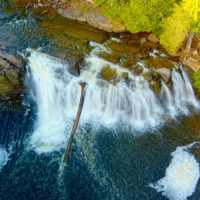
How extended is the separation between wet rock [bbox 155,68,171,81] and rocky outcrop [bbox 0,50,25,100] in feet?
37.4

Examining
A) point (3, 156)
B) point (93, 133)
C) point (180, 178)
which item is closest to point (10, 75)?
point (3, 156)

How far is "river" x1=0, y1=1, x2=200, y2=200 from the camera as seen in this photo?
12.3 metres

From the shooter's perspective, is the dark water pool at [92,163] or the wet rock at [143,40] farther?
the wet rock at [143,40]

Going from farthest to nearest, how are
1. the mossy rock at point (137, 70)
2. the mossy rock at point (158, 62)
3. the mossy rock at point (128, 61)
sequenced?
the mossy rock at point (158, 62) < the mossy rock at point (128, 61) < the mossy rock at point (137, 70)

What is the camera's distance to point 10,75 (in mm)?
15586

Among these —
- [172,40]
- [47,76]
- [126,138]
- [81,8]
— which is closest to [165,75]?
[172,40]

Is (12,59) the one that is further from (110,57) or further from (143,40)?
(143,40)

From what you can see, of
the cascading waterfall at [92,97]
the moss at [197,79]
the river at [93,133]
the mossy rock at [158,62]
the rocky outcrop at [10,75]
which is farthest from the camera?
the moss at [197,79]

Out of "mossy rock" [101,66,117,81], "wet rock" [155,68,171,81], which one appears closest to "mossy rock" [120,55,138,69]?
"mossy rock" [101,66,117,81]

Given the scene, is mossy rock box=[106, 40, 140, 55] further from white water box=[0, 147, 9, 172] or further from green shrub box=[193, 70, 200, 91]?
white water box=[0, 147, 9, 172]

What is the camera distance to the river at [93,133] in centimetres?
1230

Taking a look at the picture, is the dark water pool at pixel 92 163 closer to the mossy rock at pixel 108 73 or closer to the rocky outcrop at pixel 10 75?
the rocky outcrop at pixel 10 75

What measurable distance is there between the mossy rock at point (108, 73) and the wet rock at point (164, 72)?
154 inches

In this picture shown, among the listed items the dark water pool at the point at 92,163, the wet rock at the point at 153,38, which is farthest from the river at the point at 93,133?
the wet rock at the point at 153,38
